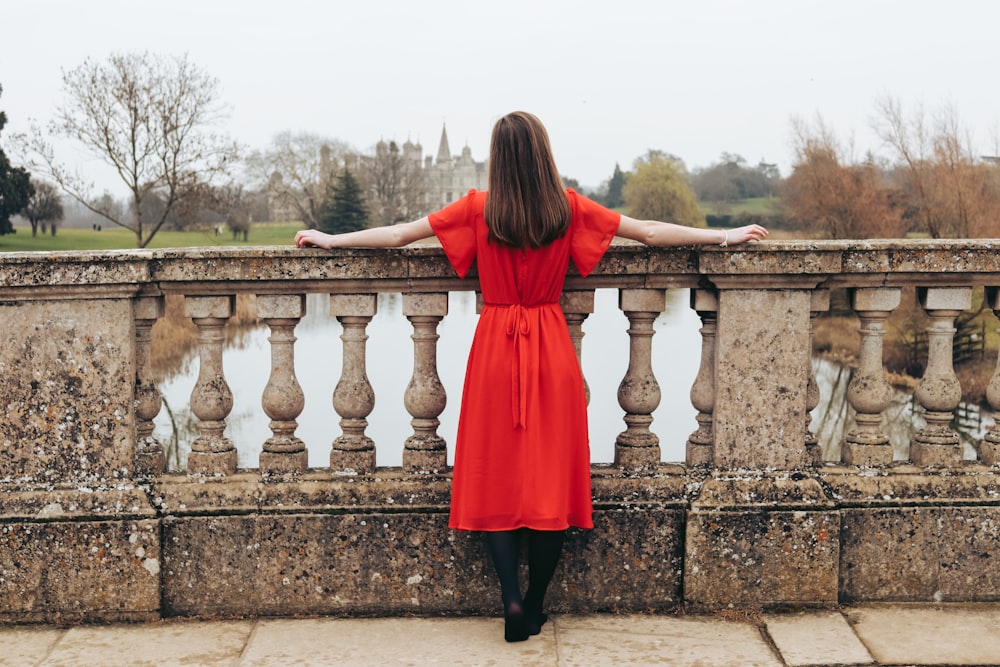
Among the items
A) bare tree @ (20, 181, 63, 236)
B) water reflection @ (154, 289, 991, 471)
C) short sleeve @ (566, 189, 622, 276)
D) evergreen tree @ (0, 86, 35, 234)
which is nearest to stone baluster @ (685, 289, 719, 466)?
short sleeve @ (566, 189, 622, 276)

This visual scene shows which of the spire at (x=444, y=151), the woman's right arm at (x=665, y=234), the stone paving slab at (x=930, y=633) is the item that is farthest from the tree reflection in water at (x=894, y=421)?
the spire at (x=444, y=151)

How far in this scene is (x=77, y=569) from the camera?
3500 mm

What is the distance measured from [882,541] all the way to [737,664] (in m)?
0.81

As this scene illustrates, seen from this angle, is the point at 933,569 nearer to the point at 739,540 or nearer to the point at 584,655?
the point at 739,540

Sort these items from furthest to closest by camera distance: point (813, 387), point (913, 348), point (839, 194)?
point (839, 194)
point (913, 348)
point (813, 387)

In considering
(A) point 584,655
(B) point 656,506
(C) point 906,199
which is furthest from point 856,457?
(C) point 906,199

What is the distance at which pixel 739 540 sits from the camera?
3561mm

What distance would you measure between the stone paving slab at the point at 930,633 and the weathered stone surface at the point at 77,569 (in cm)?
244

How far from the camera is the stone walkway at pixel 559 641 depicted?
3.19 m

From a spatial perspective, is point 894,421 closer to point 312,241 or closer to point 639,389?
point 639,389

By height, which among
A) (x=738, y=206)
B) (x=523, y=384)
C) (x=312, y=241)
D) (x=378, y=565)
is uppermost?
(x=738, y=206)

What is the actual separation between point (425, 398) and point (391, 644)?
Answer: 0.85 metres

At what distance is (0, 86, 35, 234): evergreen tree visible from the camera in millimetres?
39656

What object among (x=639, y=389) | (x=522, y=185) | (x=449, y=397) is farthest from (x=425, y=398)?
(x=449, y=397)
